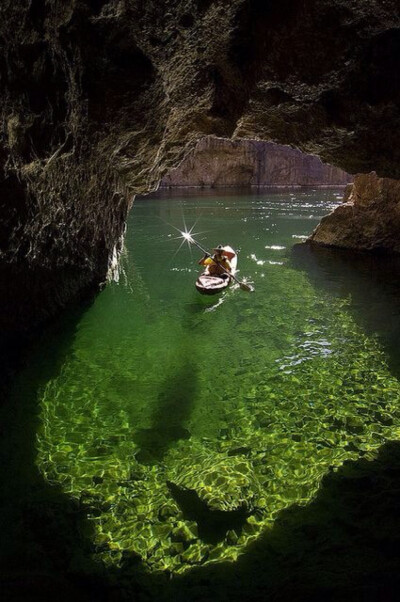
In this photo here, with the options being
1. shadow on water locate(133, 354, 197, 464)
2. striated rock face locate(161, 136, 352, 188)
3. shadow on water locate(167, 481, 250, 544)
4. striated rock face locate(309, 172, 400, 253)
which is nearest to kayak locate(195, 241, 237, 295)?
shadow on water locate(133, 354, 197, 464)

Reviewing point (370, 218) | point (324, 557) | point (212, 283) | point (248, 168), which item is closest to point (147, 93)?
point (212, 283)

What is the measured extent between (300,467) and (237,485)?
65 cm

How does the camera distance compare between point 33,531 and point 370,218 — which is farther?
point 370,218

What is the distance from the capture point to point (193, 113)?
6469 millimetres

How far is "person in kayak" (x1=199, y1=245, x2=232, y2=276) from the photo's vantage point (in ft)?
30.5

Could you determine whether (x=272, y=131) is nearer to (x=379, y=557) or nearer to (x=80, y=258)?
(x=80, y=258)

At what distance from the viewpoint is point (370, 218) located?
40.6 ft

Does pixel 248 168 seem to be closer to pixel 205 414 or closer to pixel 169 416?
pixel 205 414

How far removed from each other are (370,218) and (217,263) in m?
6.26

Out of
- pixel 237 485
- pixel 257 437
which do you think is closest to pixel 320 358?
pixel 257 437

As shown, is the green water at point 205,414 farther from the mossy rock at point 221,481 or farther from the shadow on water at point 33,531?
the shadow on water at point 33,531

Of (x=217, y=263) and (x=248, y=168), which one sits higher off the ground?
(x=248, y=168)

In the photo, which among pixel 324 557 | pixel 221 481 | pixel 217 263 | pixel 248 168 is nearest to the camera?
pixel 324 557

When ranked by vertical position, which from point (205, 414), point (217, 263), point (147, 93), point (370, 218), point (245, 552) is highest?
point (147, 93)
